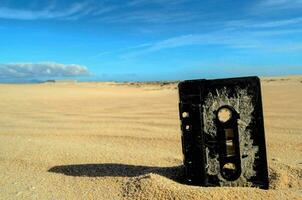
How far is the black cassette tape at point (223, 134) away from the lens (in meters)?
4.11

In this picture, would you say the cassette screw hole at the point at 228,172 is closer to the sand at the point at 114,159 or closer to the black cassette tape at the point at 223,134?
the black cassette tape at the point at 223,134

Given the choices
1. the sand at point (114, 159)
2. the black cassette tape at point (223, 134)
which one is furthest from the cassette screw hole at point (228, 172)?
the sand at point (114, 159)

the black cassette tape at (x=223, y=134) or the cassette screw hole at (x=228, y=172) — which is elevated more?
the black cassette tape at (x=223, y=134)

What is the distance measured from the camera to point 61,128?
8.27 m

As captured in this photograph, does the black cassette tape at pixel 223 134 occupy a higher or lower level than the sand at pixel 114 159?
higher

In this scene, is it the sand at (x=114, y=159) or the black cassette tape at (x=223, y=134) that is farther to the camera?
the black cassette tape at (x=223, y=134)

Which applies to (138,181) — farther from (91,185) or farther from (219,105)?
(219,105)

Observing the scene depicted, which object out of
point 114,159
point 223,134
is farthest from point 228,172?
point 114,159

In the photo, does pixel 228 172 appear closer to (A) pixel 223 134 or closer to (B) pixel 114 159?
(A) pixel 223 134

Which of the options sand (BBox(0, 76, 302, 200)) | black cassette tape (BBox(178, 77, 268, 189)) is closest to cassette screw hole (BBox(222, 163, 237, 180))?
black cassette tape (BBox(178, 77, 268, 189))

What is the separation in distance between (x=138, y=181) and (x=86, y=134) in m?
3.51

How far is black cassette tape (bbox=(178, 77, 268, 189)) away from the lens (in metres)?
4.11

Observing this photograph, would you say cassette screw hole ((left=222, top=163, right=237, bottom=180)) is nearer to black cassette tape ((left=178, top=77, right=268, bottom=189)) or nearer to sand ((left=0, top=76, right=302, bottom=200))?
black cassette tape ((left=178, top=77, right=268, bottom=189))

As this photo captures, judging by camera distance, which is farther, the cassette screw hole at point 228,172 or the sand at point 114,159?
the cassette screw hole at point 228,172
